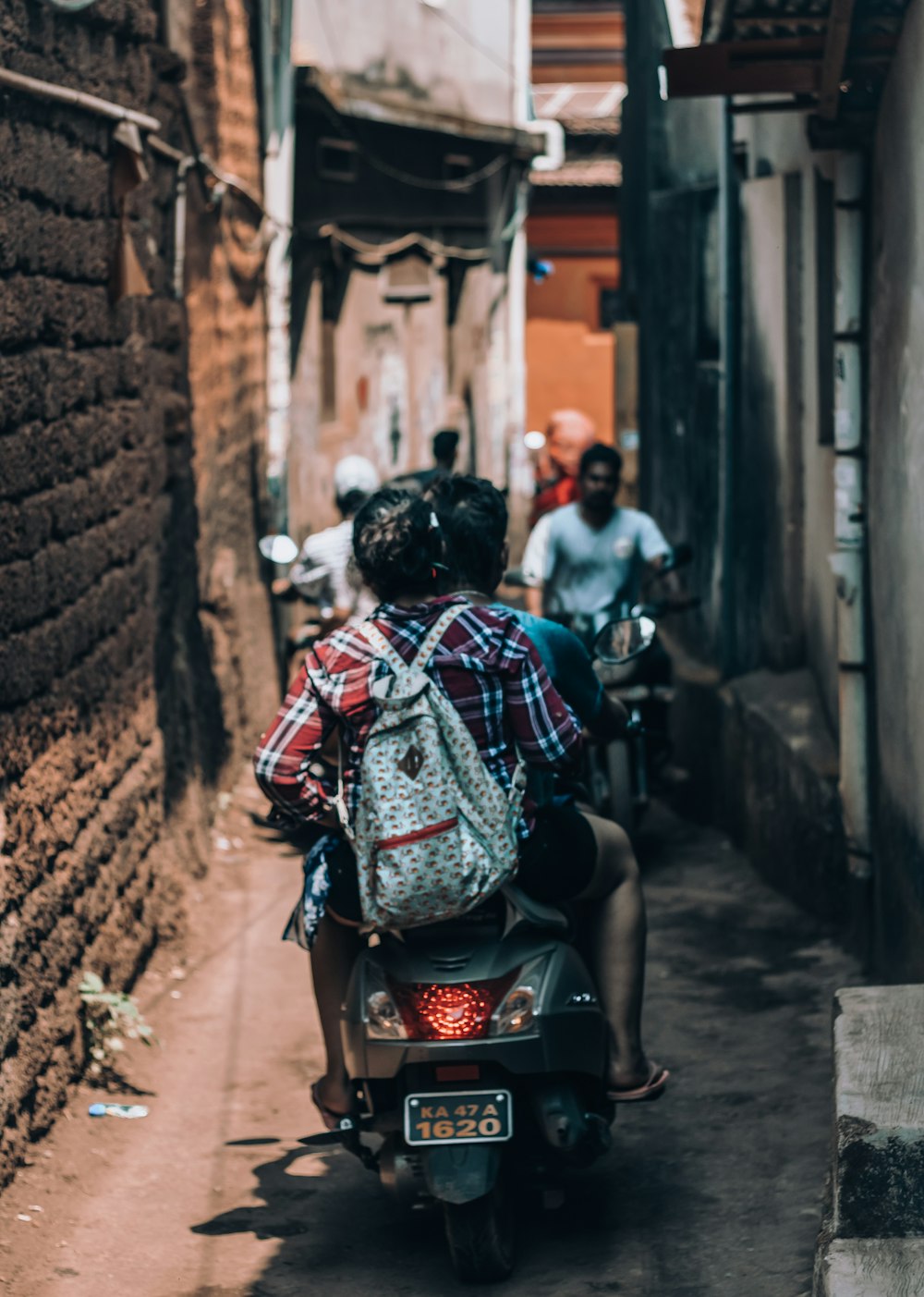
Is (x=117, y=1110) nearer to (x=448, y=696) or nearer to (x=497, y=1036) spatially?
(x=497, y=1036)

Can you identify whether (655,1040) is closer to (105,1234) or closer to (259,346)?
(105,1234)

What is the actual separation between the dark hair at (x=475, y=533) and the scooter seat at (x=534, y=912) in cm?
70

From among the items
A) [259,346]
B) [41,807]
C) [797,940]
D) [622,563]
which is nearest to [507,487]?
[259,346]

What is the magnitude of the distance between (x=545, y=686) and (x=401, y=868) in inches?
20.5

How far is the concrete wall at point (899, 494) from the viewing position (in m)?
5.37

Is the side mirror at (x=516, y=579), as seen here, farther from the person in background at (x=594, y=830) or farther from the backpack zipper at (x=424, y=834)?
the backpack zipper at (x=424, y=834)

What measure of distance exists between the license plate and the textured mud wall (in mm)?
1208

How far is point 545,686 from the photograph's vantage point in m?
4.25

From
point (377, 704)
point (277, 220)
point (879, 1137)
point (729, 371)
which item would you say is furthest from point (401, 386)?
point (879, 1137)

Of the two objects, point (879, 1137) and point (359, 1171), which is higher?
point (879, 1137)

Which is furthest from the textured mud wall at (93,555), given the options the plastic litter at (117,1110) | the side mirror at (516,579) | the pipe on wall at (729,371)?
the pipe on wall at (729,371)

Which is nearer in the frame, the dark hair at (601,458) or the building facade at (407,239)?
the dark hair at (601,458)

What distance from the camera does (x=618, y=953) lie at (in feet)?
14.8

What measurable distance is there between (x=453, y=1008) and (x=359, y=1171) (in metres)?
1.19
